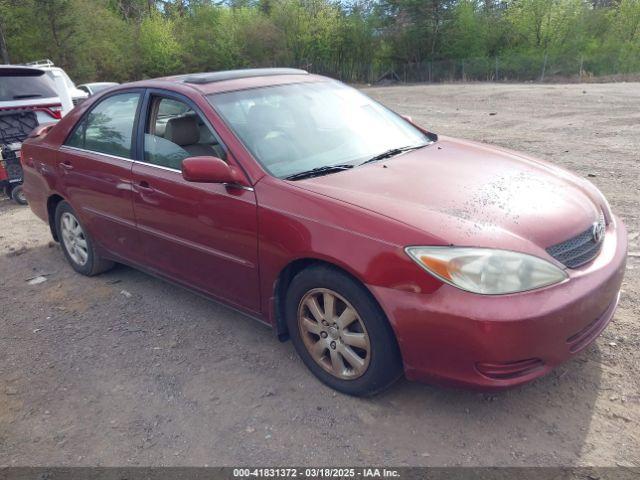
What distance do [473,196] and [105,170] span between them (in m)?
2.75

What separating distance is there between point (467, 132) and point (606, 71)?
99.0 ft

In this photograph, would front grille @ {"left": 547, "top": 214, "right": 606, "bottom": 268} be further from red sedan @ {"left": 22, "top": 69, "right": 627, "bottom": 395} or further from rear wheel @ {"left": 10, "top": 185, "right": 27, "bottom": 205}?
rear wheel @ {"left": 10, "top": 185, "right": 27, "bottom": 205}

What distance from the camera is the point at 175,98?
377 centimetres

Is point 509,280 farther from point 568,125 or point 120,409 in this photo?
point 568,125

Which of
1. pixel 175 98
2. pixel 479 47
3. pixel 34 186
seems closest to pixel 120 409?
pixel 175 98

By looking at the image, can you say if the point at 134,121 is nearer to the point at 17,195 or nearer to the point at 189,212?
the point at 189,212

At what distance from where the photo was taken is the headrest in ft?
12.0

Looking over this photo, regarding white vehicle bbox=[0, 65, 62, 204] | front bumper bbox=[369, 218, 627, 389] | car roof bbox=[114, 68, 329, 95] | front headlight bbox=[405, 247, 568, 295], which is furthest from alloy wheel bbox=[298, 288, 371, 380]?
white vehicle bbox=[0, 65, 62, 204]

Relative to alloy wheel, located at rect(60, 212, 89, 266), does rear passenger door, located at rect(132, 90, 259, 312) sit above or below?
above

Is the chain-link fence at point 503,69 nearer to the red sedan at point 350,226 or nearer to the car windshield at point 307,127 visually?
the car windshield at point 307,127

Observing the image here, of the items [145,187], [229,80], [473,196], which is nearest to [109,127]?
[145,187]

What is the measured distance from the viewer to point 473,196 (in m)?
2.96

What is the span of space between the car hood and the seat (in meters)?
0.87

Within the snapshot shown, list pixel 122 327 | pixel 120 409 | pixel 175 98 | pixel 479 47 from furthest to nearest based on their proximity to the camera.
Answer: pixel 479 47, pixel 122 327, pixel 175 98, pixel 120 409
